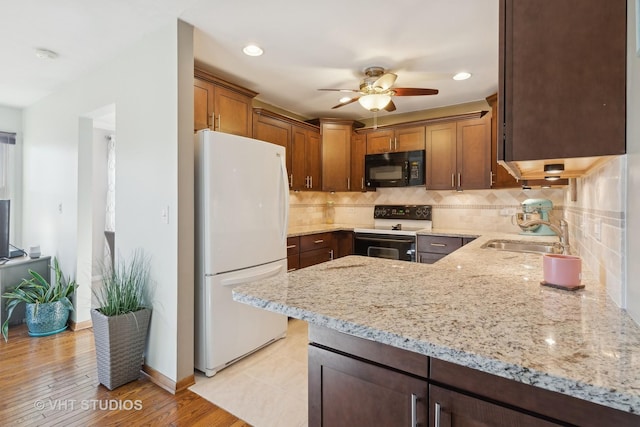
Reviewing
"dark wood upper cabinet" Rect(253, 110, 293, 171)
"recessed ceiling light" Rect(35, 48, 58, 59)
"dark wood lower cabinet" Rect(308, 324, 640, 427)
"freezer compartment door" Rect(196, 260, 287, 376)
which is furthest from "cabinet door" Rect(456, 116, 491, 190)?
"recessed ceiling light" Rect(35, 48, 58, 59)

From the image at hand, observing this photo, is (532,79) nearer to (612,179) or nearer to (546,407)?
(612,179)

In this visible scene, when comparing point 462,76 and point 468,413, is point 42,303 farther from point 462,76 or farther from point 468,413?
point 462,76

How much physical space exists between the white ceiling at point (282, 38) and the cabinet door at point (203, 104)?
0.21 m

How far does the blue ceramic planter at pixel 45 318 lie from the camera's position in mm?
2926

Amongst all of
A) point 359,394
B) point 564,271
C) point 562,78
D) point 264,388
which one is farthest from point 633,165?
point 264,388

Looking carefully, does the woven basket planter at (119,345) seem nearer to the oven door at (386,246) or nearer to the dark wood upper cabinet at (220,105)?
the dark wood upper cabinet at (220,105)

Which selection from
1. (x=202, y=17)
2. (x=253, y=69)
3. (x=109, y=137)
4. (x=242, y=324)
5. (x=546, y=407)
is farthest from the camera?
(x=109, y=137)

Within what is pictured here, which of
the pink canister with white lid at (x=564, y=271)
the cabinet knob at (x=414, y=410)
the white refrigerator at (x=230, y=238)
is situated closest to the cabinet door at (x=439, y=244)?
the white refrigerator at (x=230, y=238)

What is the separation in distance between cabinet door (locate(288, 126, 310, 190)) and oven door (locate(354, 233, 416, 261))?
942mm

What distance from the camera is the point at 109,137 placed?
166 inches

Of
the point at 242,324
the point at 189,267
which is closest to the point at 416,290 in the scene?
the point at 189,267

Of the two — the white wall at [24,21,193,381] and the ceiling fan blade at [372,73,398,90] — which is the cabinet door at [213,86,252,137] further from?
the ceiling fan blade at [372,73,398,90]

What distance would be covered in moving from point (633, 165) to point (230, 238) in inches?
83.4

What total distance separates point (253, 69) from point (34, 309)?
2937 mm
